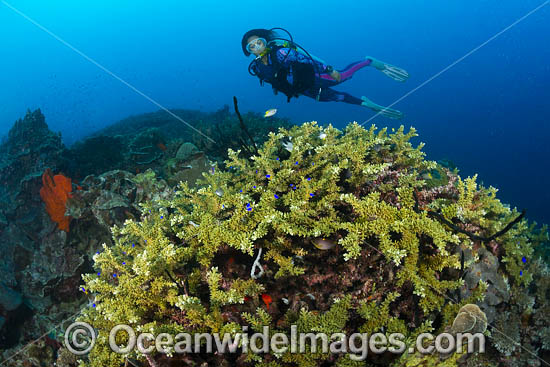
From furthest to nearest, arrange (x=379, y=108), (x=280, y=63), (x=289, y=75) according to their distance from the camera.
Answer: (x=379, y=108), (x=289, y=75), (x=280, y=63)

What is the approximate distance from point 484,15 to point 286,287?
5361 inches

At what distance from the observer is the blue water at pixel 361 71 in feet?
126

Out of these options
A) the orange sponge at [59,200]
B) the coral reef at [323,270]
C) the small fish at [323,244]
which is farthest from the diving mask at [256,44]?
the small fish at [323,244]

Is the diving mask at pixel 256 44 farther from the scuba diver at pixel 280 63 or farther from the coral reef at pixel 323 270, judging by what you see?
the coral reef at pixel 323 270

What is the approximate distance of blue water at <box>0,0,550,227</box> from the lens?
3834cm

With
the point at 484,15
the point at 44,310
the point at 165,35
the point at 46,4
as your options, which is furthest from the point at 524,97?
the point at 46,4

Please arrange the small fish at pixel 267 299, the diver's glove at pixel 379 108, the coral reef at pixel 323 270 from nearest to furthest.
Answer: the coral reef at pixel 323 270 < the small fish at pixel 267 299 < the diver's glove at pixel 379 108

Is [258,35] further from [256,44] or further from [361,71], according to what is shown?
[361,71]

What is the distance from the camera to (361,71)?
94.4m

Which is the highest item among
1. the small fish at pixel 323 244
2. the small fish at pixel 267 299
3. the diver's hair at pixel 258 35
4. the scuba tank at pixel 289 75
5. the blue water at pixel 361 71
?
the blue water at pixel 361 71

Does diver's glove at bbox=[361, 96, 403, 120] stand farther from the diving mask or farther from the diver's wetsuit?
the diving mask

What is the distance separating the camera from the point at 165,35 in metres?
146

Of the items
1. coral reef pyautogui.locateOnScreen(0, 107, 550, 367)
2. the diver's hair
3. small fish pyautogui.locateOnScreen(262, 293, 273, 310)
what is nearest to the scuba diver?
the diver's hair

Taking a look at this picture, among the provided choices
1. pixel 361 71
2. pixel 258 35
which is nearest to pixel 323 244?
pixel 258 35
